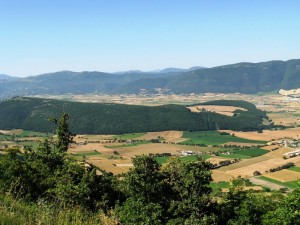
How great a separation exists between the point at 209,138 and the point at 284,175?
77533mm

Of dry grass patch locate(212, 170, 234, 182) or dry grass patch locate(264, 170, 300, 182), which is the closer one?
dry grass patch locate(212, 170, 234, 182)

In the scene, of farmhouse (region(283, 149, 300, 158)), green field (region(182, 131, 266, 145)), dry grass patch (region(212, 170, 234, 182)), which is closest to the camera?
dry grass patch (region(212, 170, 234, 182))

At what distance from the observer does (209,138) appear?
6722 inches

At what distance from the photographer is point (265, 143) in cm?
15025

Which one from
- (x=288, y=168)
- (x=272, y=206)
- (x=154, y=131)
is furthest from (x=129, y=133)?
(x=272, y=206)

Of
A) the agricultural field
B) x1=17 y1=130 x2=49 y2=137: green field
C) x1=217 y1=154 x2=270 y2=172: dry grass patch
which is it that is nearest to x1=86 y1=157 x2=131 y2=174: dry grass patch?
the agricultural field

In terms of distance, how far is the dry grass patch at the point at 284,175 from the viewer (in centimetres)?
8969

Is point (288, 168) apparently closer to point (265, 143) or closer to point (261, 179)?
point (261, 179)

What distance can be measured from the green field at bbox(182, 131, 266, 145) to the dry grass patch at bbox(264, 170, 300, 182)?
2269 inches

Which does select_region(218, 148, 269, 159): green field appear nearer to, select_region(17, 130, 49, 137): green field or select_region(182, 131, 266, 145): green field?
select_region(182, 131, 266, 145): green field

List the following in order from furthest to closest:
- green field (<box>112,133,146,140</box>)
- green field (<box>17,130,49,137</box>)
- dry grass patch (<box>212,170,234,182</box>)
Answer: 1. green field (<box>17,130,49,137</box>)
2. green field (<box>112,133,146,140</box>)
3. dry grass patch (<box>212,170,234,182</box>)

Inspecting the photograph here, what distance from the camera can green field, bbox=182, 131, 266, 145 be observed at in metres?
159

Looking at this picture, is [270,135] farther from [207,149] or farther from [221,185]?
[221,185]

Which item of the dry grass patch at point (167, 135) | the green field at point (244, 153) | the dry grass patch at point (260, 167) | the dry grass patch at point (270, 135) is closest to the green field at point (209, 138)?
the dry grass patch at point (167, 135)
